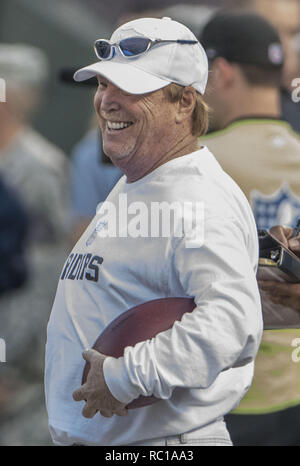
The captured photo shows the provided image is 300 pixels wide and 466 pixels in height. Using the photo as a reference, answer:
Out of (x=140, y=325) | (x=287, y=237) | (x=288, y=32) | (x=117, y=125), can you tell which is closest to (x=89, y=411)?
(x=140, y=325)

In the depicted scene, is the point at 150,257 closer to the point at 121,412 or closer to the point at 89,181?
the point at 121,412

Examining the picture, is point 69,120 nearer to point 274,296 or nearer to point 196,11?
point 196,11

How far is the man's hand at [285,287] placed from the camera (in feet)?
9.93

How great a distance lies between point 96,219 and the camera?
2910 millimetres

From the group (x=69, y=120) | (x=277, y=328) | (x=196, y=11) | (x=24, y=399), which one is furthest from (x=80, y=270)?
(x=69, y=120)

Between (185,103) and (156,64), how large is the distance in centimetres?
13

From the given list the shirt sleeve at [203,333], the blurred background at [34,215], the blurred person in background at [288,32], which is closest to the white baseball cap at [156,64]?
the shirt sleeve at [203,333]

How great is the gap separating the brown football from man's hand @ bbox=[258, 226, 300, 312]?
0.45m

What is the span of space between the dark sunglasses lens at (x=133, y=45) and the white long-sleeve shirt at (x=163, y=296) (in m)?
0.30

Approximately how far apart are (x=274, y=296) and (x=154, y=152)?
0.60 m

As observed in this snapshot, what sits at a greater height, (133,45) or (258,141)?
(133,45)

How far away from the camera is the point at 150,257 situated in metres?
2.63

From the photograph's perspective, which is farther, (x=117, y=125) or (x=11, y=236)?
(x=11, y=236)
